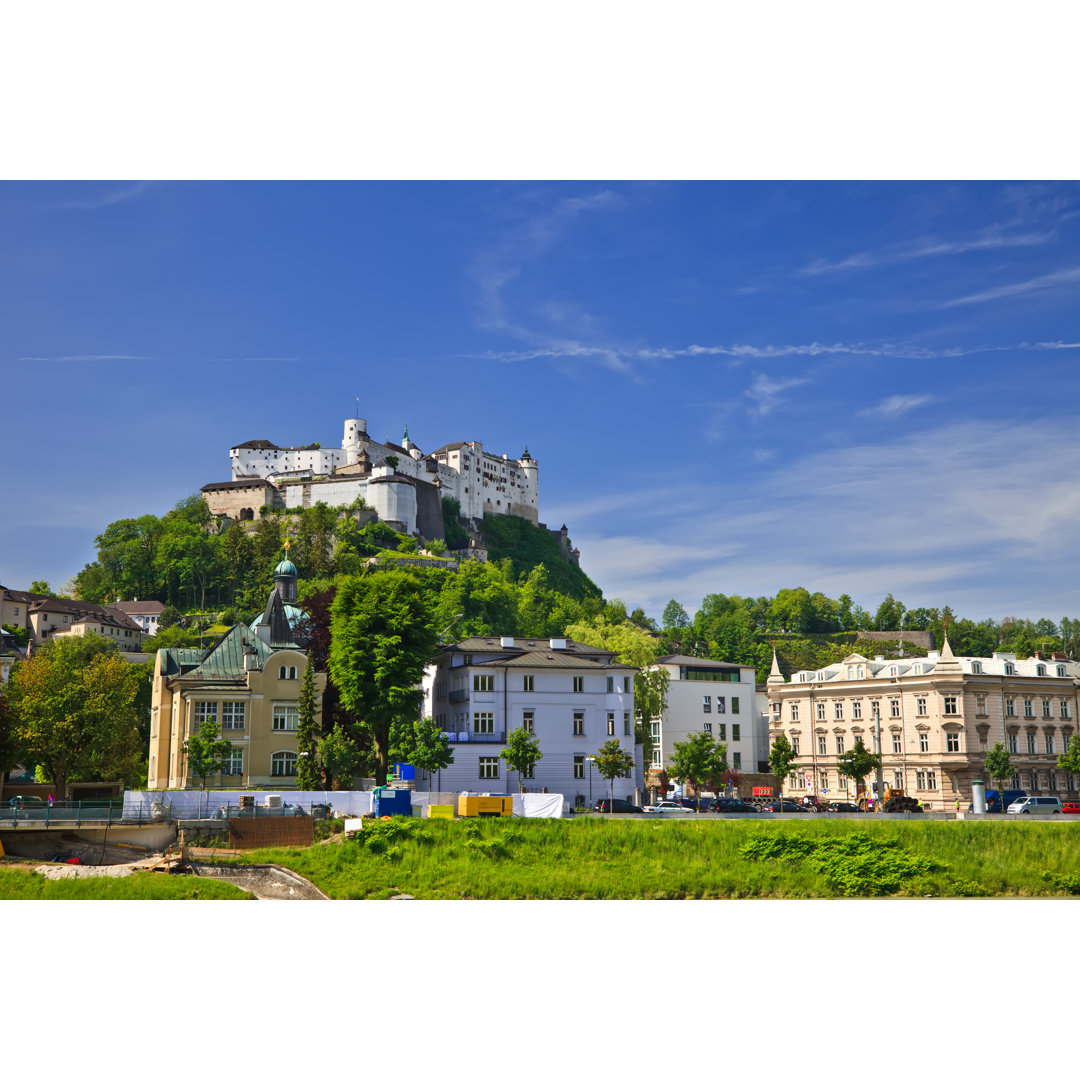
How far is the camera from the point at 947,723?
51938mm

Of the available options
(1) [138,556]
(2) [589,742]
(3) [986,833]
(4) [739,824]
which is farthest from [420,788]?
(1) [138,556]

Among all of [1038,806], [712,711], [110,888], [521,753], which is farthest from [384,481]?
[110,888]

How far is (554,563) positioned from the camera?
134750 millimetres

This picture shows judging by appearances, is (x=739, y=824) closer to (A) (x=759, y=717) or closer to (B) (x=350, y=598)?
(B) (x=350, y=598)

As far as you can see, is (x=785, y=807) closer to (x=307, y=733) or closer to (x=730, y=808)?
(x=730, y=808)

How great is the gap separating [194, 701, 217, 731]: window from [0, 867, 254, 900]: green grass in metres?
14.9

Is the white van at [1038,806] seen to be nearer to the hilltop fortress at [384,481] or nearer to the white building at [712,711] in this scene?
the white building at [712,711]

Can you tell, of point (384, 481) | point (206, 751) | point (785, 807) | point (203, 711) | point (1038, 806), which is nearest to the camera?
point (206, 751)

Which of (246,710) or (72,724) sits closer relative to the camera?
(72,724)

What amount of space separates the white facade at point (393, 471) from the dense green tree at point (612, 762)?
7722 cm

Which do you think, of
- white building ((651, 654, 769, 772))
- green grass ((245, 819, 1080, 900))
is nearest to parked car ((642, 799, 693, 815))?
green grass ((245, 819, 1080, 900))

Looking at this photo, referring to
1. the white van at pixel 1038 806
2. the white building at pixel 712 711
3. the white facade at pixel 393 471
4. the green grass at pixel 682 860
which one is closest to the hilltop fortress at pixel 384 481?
the white facade at pixel 393 471

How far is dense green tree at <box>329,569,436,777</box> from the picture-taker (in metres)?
41.8

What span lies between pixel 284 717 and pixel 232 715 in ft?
6.29
